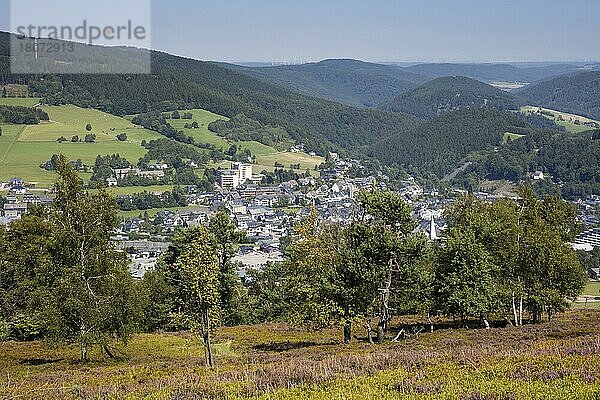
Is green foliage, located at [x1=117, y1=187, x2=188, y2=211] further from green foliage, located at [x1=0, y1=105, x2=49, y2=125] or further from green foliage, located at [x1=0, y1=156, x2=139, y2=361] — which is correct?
green foliage, located at [x1=0, y1=156, x2=139, y2=361]

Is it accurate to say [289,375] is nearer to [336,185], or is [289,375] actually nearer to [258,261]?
[258,261]

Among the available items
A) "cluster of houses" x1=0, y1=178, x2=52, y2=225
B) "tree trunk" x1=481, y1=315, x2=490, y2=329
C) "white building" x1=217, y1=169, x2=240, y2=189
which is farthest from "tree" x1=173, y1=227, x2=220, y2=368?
"white building" x1=217, y1=169, x2=240, y2=189

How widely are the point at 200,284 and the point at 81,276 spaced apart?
6.82 m

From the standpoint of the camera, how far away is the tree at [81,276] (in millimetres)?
26609

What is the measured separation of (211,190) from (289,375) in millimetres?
171664

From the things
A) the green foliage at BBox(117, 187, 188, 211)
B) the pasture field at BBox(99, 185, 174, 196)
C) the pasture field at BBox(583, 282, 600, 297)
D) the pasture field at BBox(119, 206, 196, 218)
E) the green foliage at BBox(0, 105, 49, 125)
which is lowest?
the pasture field at BBox(583, 282, 600, 297)

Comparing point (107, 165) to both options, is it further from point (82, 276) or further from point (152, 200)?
point (82, 276)

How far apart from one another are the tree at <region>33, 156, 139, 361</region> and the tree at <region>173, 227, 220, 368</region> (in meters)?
4.95

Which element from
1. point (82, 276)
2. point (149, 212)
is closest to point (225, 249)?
point (82, 276)

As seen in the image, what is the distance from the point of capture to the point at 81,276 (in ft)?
87.5

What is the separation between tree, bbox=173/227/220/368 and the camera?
22.5 m

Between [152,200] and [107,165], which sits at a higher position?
[107,165]

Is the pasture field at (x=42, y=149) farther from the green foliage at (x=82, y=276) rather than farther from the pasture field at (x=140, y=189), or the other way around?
the green foliage at (x=82, y=276)

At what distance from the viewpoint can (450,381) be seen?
43.1ft
